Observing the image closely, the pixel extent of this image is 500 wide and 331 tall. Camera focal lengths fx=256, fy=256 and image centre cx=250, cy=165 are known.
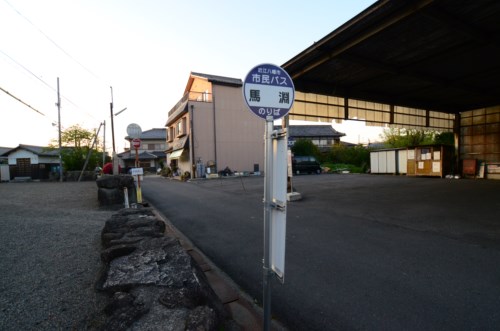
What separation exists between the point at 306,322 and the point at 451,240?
363 cm

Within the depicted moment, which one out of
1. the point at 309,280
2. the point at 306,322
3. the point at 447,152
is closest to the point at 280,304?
the point at 306,322

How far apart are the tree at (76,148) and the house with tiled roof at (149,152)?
14.2m

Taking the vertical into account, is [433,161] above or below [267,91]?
below

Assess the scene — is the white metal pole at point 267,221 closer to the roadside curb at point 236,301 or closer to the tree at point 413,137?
the roadside curb at point 236,301

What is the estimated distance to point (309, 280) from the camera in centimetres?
325

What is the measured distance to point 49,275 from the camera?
3195 millimetres

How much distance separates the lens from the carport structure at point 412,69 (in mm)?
5770

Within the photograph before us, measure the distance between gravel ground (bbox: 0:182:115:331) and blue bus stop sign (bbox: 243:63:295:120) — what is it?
2.29 meters

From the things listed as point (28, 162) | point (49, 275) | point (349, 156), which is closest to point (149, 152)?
point (28, 162)

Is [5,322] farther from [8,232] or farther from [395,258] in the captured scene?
[395,258]

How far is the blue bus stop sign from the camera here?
237 centimetres

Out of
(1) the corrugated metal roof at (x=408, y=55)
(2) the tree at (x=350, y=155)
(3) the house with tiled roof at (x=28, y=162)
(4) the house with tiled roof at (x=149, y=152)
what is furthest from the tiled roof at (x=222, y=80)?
(4) the house with tiled roof at (x=149, y=152)

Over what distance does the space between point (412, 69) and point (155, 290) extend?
1042 cm

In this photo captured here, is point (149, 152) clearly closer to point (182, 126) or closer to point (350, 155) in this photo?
point (182, 126)
